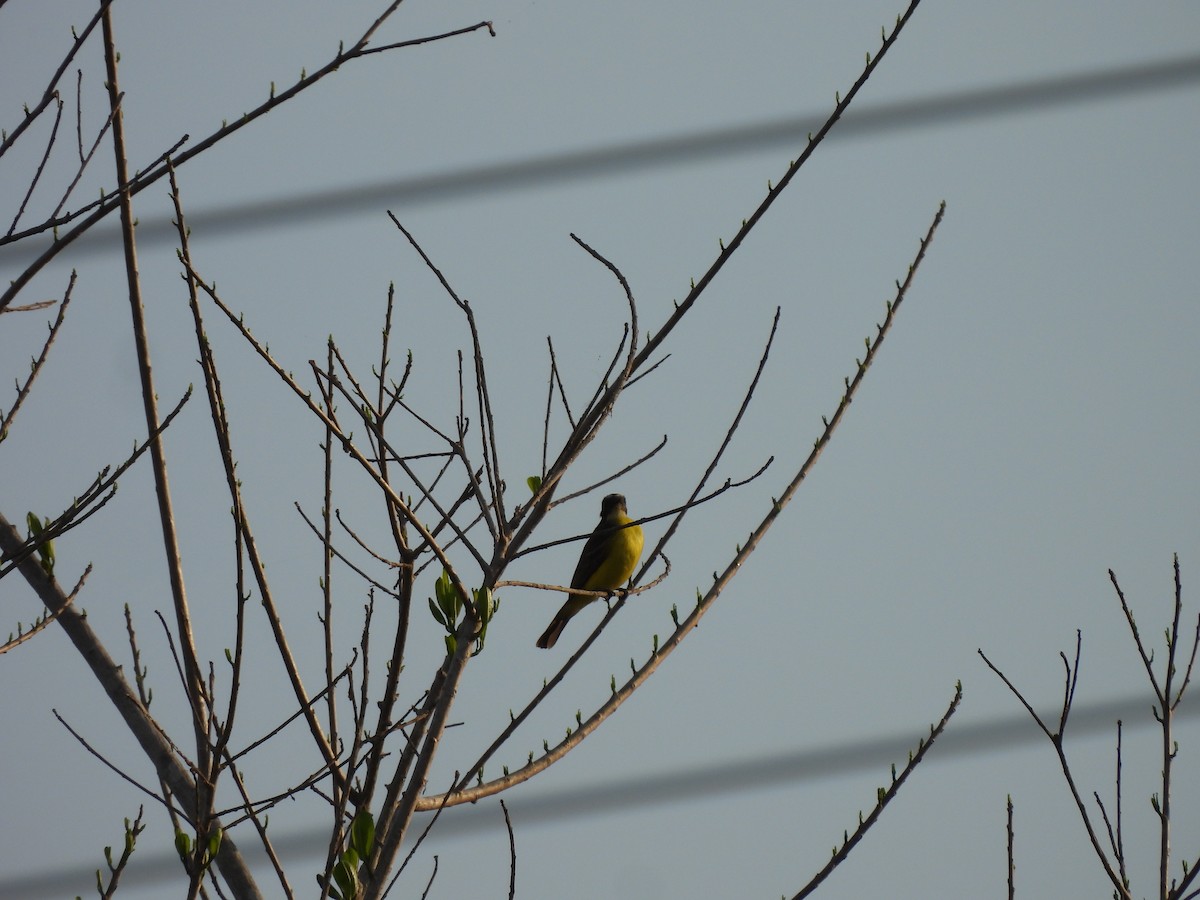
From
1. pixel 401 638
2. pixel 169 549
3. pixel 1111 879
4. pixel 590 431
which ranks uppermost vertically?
pixel 590 431

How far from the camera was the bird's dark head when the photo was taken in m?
8.94

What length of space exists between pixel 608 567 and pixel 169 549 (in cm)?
511

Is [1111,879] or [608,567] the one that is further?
[608,567]

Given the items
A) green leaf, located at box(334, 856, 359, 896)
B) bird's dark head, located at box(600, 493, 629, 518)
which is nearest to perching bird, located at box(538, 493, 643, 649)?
bird's dark head, located at box(600, 493, 629, 518)

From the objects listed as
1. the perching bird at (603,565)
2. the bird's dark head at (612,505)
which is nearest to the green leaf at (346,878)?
the perching bird at (603,565)

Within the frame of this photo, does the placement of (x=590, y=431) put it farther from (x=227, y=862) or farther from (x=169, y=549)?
(x=227, y=862)

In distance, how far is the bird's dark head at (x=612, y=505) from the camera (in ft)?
29.3

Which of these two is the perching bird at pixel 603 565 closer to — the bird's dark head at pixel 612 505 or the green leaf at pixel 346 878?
the bird's dark head at pixel 612 505

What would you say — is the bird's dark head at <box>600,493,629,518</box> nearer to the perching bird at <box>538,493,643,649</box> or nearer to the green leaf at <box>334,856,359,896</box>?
the perching bird at <box>538,493,643,649</box>

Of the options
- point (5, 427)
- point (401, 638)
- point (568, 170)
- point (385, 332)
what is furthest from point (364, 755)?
point (568, 170)

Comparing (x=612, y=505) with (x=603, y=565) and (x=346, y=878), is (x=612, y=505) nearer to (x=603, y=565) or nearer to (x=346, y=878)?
(x=603, y=565)

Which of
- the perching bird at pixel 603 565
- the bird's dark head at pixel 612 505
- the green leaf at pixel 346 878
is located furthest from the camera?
the bird's dark head at pixel 612 505

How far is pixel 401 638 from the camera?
8.87 ft

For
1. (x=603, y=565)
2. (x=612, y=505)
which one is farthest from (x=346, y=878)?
(x=612, y=505)
